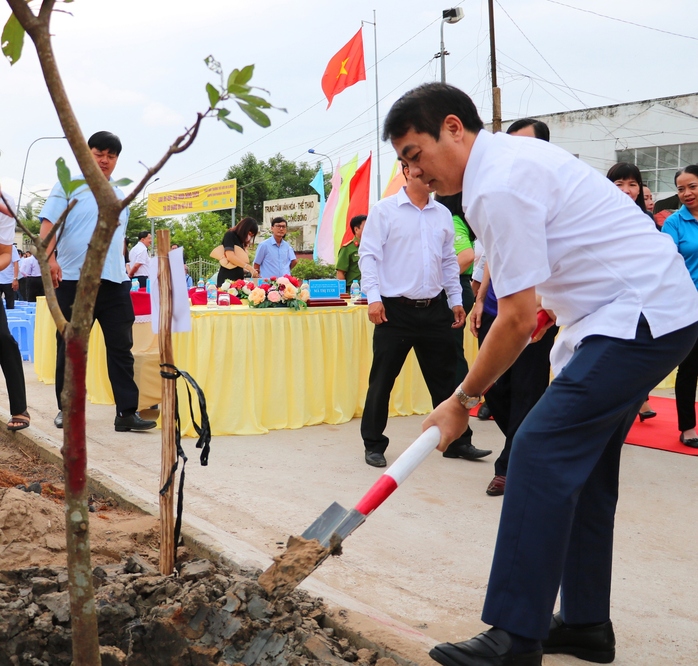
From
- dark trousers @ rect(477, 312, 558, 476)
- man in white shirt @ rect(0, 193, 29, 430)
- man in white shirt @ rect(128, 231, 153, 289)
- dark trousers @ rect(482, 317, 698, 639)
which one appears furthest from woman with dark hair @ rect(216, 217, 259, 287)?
dark trousers @ rect(482, 317, 698, 639)

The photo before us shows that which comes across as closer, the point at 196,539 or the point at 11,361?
the point at 196,539

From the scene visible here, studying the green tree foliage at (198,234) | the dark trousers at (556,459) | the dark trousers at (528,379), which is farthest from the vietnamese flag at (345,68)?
the green tree foliage at (198,234)

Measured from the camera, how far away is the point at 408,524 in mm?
3592

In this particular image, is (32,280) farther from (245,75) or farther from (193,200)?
(193,200)

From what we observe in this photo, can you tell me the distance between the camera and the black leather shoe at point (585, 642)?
2.23 metres

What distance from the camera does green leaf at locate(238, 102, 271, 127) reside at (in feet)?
4.68

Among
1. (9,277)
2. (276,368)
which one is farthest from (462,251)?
(9,277)

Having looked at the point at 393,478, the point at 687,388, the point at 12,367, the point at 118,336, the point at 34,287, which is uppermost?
the point at 34,287

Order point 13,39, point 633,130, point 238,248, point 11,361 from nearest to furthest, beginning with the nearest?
point 13,39
point 11,361
point 238,248
point 633,130

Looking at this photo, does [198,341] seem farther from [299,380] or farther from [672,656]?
[672,656]

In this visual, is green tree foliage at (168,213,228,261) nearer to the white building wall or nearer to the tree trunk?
the white building wall

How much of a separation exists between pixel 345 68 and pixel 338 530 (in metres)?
12.1

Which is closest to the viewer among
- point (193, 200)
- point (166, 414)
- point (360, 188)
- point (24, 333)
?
point (166, 414)

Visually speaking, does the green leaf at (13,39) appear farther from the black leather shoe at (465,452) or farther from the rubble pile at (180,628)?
the black leather shoe at (465,452)
